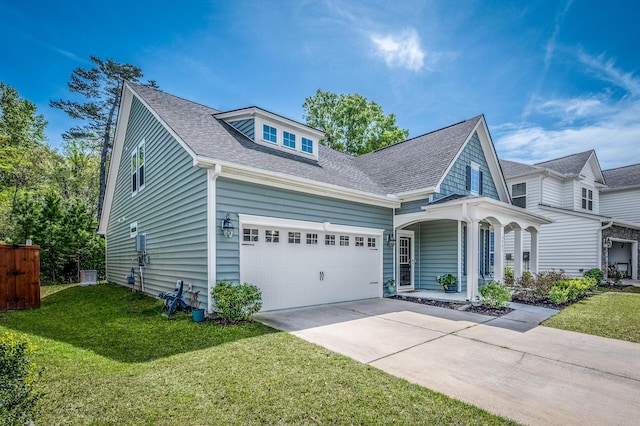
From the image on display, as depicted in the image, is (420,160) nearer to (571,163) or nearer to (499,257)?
(499,257)

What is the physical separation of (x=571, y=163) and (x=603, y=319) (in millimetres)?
14424

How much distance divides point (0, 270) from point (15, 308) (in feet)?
3.26

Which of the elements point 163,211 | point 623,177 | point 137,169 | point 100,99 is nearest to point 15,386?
point 163,211

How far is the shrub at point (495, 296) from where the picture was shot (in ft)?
26.4

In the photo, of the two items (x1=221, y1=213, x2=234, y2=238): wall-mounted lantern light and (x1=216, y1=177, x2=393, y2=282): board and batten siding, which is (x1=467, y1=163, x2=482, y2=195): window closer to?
(x1=216, y1=177, x2=393, y2=282): board and batten siding

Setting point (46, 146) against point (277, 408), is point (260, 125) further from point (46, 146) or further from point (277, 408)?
point (46, 146)

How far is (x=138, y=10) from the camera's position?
354 inches

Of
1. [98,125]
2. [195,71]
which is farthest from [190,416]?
[98,125]

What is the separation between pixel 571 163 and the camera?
1798 centimetres

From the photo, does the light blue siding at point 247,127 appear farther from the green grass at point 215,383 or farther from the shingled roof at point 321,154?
the green grass at point 215,383

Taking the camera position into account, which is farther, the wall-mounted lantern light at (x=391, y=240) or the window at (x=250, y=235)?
the wall-mounted lantern light at (x=391, y=240)

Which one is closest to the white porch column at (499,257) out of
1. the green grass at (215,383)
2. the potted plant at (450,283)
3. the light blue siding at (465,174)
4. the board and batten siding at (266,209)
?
the potted plant at (450,283)

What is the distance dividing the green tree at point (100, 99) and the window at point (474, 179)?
21499 mm

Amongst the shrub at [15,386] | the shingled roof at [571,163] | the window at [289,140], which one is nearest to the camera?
the shrub at [15,386]
